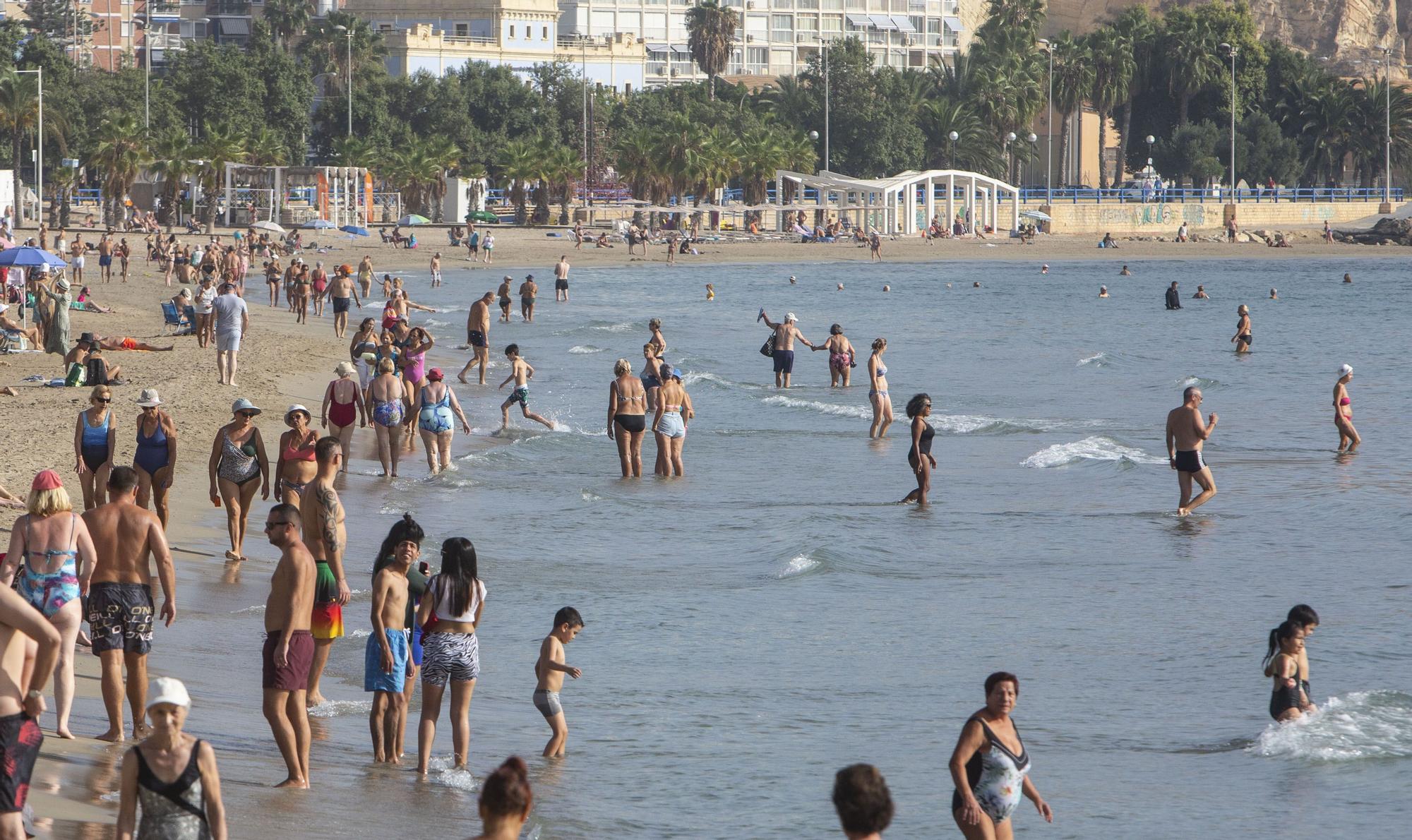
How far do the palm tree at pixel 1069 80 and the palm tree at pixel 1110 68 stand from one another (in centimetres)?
51

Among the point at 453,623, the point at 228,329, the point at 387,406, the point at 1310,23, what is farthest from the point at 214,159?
the point at 1310,23

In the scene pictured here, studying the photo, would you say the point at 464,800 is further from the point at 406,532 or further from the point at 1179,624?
the point at 1179,624

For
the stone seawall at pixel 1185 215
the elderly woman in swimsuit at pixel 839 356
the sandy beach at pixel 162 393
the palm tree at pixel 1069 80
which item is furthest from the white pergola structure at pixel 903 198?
the elderly woman in swimsuit at pixel 839 356

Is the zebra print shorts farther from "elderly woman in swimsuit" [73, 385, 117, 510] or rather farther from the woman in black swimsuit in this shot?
the woman in black swimsuit

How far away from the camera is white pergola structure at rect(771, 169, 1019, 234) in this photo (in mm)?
79125

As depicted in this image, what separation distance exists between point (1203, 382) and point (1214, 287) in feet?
116

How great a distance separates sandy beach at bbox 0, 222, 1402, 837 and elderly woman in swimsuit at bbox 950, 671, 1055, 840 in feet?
11.4

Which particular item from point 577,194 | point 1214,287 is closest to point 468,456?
point 1214,287

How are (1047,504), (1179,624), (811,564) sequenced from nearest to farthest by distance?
(1179,624), (811,564), (1047,504)

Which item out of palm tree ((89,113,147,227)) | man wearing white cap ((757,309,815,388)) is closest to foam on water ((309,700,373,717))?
man wearing white cap ((757,309,815,388))

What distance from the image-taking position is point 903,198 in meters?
82.1

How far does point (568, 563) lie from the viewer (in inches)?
562

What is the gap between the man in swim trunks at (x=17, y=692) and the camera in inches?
213

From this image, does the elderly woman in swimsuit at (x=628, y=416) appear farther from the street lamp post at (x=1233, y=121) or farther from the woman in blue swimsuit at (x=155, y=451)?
the street lamp post at (x=1233, y=121)
